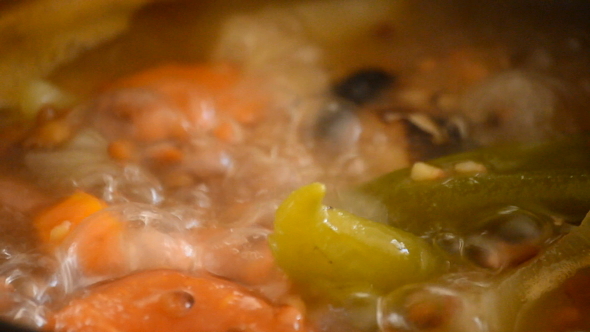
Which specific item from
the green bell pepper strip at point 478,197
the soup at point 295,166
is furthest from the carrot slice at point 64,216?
the green bell pepper strip at point 478,197

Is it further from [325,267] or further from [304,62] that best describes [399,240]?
[304,62]

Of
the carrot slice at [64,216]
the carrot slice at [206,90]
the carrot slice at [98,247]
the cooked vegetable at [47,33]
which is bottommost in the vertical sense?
the carrot slice at [64,216]

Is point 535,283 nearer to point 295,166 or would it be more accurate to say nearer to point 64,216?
point 295,166

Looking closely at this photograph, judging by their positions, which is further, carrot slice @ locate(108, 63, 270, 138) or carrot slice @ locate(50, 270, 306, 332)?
carrot slice @ locate(108, 63, 270, 138)

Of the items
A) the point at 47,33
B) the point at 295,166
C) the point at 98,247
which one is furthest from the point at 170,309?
the point at 47,33

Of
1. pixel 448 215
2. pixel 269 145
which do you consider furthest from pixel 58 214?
pixel 448 215

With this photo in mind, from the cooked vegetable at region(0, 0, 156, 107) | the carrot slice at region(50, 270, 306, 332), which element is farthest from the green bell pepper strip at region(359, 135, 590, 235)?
the cooked vegetable at region(0, 0, 156, 107)

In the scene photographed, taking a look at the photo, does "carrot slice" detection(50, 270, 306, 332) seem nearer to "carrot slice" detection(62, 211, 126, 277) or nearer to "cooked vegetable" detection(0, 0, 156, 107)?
"carrot slice" detection(62, 211, 126, 277)

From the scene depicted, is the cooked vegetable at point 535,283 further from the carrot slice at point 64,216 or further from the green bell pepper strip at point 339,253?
the carrot slice at point 64,216
